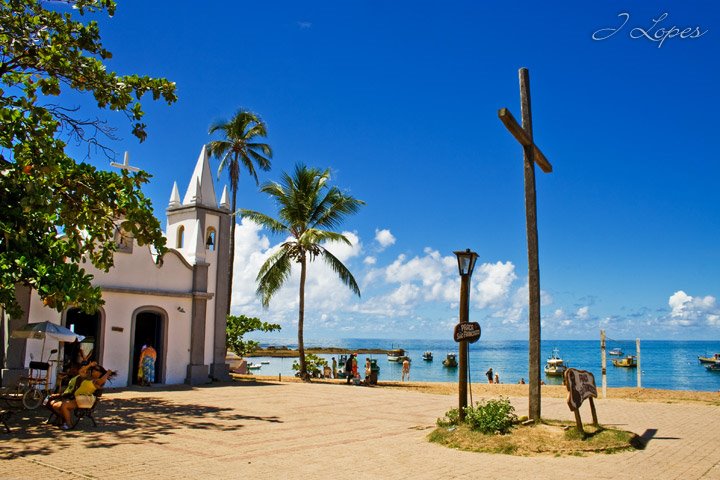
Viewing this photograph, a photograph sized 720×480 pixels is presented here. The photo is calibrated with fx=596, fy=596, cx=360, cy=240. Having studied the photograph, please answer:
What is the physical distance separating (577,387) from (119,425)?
26.6 feet

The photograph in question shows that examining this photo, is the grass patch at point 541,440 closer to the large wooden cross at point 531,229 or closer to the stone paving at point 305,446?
the stone paving at point 305,446

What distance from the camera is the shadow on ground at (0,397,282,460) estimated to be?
9000mm

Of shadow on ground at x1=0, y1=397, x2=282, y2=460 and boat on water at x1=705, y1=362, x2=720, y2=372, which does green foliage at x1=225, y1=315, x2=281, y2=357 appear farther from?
boat on water at x1=705, y1=362, x2=720, y2=372

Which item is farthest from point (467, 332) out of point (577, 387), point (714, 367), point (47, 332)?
point (714, 367)

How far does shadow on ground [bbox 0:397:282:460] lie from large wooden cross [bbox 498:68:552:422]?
5118mm

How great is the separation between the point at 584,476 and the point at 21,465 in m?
6.92

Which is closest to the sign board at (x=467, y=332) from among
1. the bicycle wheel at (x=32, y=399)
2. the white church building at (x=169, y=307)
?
the bicycle wheel at (x=32, y=399)

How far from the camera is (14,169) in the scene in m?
11.0

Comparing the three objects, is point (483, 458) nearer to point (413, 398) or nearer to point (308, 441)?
point (308, 441)

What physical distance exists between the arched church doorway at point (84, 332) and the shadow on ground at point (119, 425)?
12.6 feet

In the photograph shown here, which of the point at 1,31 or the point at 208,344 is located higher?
the point at 1,31

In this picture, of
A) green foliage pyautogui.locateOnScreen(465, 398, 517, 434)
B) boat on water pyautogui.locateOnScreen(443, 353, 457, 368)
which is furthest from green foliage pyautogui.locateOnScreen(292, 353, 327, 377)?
boat on water pyautogui.locateOnScreen(443, 353, 457, 368)

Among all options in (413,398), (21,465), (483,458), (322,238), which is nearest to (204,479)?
(21,465)

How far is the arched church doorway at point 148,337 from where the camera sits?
19.4m
